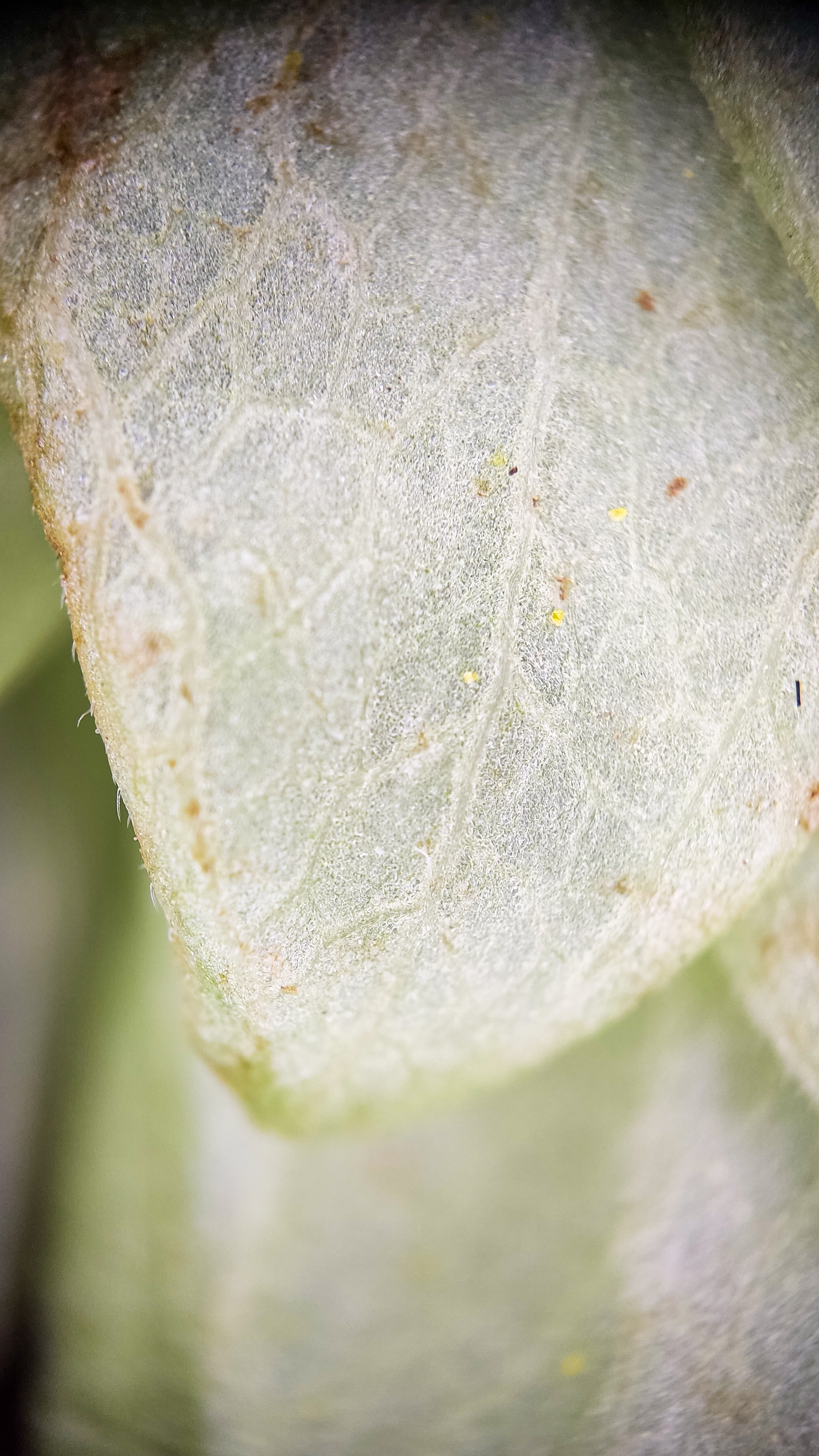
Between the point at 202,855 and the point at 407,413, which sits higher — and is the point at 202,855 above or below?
below

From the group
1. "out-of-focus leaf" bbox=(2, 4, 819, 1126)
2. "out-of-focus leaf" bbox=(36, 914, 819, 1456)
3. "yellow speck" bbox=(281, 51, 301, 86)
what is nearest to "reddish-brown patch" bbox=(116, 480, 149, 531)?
"out-of-focus leaf" bbox=(2, 4, 819, 1126)

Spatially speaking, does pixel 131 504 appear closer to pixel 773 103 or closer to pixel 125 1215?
pixel 773 103

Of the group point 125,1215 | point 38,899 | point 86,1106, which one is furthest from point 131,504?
point 125,1215

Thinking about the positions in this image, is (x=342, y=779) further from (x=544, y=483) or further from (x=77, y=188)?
(x=77, y=188)

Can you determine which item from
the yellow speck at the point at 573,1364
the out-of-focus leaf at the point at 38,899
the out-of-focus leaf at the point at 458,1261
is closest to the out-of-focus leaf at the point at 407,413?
the out-of-focus leaf at the point at 38,899

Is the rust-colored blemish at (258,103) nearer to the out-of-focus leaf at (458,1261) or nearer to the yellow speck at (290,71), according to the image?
the yellow speck at (290,71)
